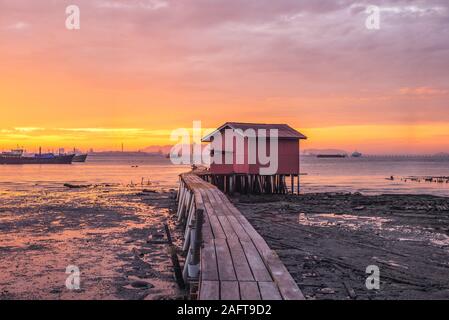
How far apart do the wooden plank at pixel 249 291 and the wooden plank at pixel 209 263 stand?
55 centimetres

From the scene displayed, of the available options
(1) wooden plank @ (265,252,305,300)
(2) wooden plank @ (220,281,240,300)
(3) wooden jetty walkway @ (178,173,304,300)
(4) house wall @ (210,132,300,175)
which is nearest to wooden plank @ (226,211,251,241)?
(3) wooden jetty walkway @ (178,173,304,300)

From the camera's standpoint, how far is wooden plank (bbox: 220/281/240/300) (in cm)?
601

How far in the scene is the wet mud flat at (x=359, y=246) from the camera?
31.7 feet

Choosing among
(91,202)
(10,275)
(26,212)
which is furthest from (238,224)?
(91,202)

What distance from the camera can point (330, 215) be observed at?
22.1 metres

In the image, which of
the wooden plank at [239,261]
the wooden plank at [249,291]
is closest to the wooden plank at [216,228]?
the wooden plank at [239,261]

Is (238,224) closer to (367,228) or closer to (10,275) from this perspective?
(10,275)

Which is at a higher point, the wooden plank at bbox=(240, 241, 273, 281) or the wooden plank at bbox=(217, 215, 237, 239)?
the wooden plank at bbox=(217, 215, 237, 239)

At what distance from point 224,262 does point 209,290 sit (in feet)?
4.98

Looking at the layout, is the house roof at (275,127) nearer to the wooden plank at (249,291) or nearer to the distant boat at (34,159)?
the wooden plank at (249,291)

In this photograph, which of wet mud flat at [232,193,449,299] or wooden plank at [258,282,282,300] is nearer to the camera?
wooden plank at [258,282,282,300]

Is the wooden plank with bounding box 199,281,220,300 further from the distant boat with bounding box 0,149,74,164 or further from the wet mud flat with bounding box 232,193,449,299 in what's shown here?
the distant boat with bounding box 0,149,74,164

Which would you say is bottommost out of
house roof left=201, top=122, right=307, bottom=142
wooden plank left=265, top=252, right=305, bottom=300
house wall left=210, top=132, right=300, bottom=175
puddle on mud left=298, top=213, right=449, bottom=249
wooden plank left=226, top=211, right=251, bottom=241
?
puddle on mud left=298, top=213, right=449, bottom=249
